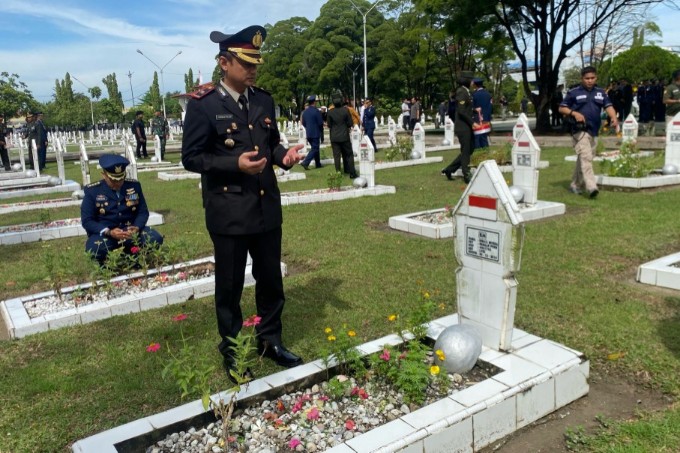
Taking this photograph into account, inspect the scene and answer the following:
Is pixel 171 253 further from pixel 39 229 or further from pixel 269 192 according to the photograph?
pixel 39 229

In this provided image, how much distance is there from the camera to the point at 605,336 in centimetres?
404

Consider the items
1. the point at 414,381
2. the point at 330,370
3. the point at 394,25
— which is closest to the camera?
the point at 414,381

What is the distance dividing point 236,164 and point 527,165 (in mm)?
6331

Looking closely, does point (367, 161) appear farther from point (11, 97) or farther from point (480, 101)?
point (11, 97)

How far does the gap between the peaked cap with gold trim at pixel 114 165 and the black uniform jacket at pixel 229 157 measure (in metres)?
2.87

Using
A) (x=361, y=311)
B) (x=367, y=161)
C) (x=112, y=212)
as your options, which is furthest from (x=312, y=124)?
(x=361, y=311)

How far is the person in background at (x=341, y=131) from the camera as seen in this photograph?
42.8 feet

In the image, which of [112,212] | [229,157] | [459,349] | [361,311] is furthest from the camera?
[112,212]

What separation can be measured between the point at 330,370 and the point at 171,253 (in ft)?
10.2

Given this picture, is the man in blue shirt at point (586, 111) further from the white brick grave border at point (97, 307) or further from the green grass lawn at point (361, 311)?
the white brick grave border at point (97, 307)

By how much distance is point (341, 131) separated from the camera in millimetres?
13156

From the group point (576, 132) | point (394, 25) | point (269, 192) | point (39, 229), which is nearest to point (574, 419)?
point (269, 192)

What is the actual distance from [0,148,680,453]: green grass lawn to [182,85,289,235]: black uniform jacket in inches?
43.7

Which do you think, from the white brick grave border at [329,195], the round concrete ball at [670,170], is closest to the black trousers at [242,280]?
the white brick grave border at [329,195]
